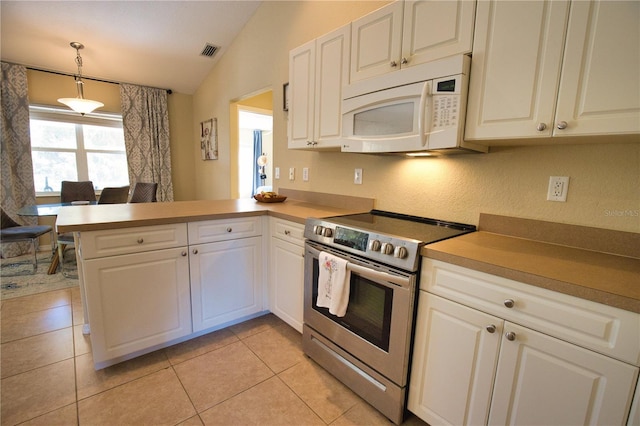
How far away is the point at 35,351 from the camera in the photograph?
1.92 metres

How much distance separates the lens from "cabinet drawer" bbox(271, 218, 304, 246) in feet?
6.40

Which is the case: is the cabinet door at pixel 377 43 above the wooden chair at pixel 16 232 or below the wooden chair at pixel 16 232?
above

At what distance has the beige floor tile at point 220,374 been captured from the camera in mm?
1603

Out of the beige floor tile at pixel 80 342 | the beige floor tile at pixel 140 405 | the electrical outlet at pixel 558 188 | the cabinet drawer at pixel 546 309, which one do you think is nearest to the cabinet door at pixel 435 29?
the electrical outlet at pixel 558 188

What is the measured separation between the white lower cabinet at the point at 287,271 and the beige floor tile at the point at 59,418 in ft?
4.02

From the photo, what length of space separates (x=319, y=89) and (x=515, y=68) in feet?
4.10

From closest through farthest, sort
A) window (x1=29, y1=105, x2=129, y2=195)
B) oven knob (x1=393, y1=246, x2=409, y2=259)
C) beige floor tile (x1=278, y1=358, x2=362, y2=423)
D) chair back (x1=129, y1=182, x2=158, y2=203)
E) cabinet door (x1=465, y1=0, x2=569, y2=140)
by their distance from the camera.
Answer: cabinet door (x1=465, y1=0, x2=569, y2=140)
oven knob (x1=393, y1=246, x2=409, y2=259)
beige floor tile (x1=278, y1=358, x2=362, y2=423)
chair back (x1=129, y1=182, x2=158, y2=203)
window (x1=29, y1=105, x2=129, y2=195)

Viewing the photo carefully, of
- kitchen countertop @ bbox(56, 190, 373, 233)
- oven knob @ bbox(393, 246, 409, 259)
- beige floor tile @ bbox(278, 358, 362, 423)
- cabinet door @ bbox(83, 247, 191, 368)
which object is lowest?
beige floor tile @ bbox(278, 358, 362, 423)

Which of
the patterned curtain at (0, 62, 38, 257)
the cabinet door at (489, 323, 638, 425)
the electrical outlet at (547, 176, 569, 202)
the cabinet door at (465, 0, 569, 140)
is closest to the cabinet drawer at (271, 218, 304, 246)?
the cabinet door at (465, 0, 569, 140)

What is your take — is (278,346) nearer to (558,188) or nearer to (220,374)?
(220,374)

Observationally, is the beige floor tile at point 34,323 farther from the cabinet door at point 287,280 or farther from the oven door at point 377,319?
the oven door at point 377,319

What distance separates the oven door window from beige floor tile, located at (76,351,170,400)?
1224 millimetres

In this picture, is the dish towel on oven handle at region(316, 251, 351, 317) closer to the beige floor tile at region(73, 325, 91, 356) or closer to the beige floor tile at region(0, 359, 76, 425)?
the beige floor tile at region(0, 359, 76, 425)

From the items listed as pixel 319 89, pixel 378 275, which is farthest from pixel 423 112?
pixel 319 89
